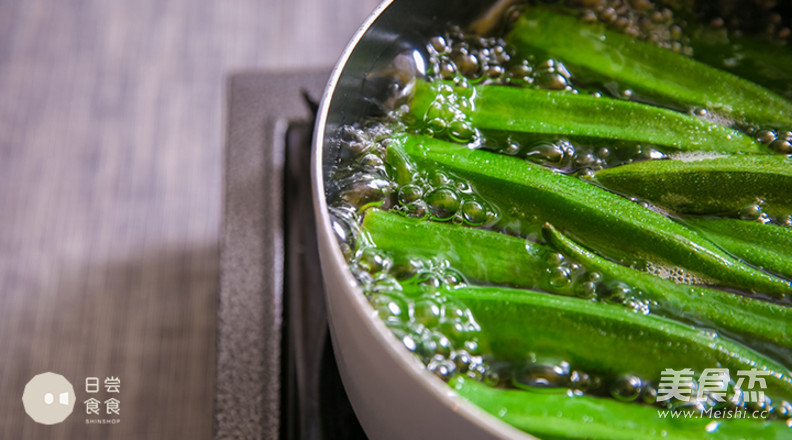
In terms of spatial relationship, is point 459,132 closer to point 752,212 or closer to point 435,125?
point 435,125

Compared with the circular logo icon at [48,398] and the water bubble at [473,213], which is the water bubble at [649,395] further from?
the circular logo icon at [48,398]

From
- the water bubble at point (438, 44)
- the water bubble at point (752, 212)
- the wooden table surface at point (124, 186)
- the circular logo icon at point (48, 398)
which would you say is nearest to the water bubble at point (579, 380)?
the water bubble at point (752, 212)

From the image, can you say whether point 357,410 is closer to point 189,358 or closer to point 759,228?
point 759,228

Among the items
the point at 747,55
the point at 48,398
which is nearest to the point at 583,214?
the point at 747,55

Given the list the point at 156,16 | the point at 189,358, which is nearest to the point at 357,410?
the point at 189,358

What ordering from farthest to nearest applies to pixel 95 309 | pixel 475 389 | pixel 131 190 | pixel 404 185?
pixel 131 190 < pixel 95 309 < pixel 404 185 < pixel 475 389

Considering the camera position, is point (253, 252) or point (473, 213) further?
point (253, 252)
